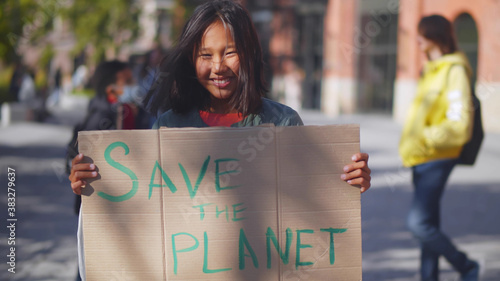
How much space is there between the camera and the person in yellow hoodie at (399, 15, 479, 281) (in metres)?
3.82

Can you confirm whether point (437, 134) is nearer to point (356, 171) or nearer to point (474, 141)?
point (474, 141)

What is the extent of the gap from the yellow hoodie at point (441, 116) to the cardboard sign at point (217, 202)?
6.82 feet

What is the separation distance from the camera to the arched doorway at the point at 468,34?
58.3 feet

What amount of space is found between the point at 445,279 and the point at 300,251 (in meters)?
2.99

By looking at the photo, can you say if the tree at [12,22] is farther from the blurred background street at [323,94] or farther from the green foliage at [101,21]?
the green foliage at [101,21]

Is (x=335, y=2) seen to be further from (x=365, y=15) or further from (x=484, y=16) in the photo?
(x=484, y=16)

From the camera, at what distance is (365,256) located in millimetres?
5129

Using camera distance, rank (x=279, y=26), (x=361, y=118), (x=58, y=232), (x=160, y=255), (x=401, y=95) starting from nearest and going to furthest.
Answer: (x=160, y=255) → (x=58, y=232) → (x=401, y=95) → (x=361, y=118) → (x=279, y=26)

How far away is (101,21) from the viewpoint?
27.8 metres

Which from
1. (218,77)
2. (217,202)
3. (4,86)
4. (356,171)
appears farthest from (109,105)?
(4,86)

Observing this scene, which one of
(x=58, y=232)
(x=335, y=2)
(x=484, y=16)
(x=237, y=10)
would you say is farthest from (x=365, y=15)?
(x=237, y=10)

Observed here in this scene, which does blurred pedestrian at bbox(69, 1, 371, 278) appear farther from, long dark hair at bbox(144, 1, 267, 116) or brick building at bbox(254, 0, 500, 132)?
brick building at bbox(254, 0, 500, 132)

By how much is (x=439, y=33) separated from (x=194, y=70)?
221 centimetres

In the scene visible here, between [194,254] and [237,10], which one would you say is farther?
[237,10]
